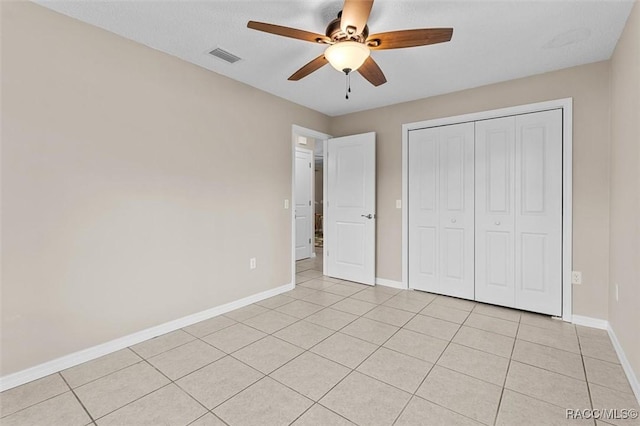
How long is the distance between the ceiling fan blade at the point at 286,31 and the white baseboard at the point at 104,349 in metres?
2.51

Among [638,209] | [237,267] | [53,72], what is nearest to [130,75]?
[53,72]

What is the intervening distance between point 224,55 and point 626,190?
3.33 m

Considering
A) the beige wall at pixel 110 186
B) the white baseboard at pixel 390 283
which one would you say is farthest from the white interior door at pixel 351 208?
the beige wall at pixel 110 186

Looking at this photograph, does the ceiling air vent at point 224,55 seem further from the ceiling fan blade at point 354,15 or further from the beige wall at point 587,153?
the beige wall at point 587,153

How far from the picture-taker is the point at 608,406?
1.75 meters

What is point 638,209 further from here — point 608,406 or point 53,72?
point 53,72

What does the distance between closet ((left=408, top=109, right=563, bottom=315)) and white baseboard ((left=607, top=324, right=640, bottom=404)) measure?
529mm

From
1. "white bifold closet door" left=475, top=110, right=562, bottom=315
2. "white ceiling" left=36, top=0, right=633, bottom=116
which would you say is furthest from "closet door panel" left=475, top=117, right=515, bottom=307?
"white ceiling" left=36, top=0, right=633, bottom=116

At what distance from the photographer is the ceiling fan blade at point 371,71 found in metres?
2.20

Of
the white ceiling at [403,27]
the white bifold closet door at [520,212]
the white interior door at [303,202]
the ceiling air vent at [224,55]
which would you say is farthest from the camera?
the white interior door at [303,202]

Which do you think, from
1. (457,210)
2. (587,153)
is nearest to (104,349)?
(457,210)

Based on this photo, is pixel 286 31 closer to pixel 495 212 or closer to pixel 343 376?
pixel 343 376

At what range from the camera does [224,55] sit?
271 centimetres

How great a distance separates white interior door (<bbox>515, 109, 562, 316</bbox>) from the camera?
3.00 meters
